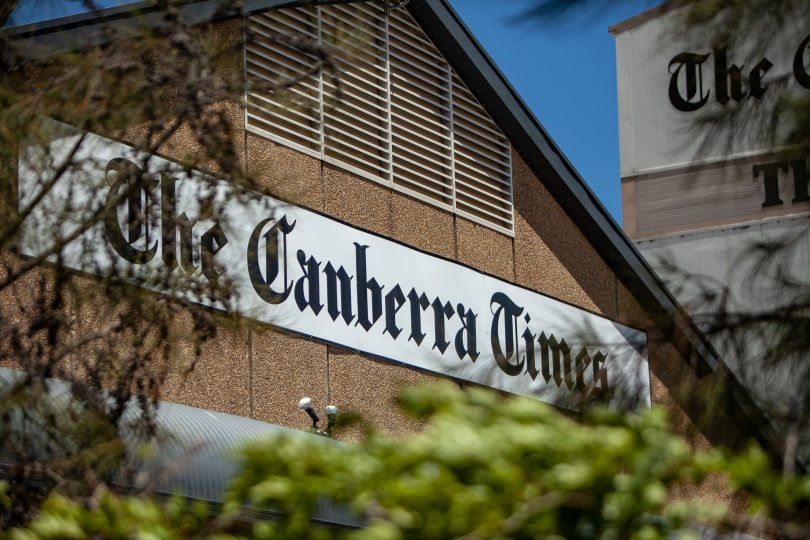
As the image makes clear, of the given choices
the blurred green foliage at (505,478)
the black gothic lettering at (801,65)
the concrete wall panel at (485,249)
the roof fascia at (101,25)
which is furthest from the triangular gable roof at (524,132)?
the blurred green foliage at (505,478)

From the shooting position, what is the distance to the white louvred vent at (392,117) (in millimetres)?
13375

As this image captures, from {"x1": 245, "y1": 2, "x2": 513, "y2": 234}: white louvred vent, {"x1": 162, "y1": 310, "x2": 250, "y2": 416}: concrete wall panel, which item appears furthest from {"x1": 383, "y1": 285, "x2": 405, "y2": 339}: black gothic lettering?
{"x1": 162, "y1": 310, "x2": 250, "y2": 416}: concrete wall panel

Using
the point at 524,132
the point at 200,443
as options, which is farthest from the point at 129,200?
the point at 524,132

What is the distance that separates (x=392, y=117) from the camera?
48.9 feet

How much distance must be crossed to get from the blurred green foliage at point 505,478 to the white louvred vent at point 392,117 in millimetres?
9339

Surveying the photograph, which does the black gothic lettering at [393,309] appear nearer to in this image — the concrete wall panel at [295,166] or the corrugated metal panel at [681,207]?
the concrete wall panel at [295,166]

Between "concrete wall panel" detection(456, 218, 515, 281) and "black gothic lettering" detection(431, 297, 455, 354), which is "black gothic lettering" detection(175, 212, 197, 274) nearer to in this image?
"black gothic lettering" detection(431, 297, 455, 354)

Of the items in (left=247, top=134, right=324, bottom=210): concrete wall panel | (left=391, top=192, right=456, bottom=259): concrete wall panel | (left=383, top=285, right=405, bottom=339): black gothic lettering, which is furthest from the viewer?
(left=391, top=192, right=456, bottom=259): concrete wall panel

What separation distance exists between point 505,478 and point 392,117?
471 inches

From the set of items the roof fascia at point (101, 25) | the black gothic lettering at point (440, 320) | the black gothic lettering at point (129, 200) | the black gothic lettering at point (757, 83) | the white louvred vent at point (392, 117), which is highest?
the white louvred vent at point (392, 117)

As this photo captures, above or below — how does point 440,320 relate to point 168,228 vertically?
above

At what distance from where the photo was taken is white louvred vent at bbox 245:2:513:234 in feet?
43.9

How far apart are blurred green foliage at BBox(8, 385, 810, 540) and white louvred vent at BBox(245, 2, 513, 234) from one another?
9339mm

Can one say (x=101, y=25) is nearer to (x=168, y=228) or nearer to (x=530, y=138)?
(x=168, y=228)
